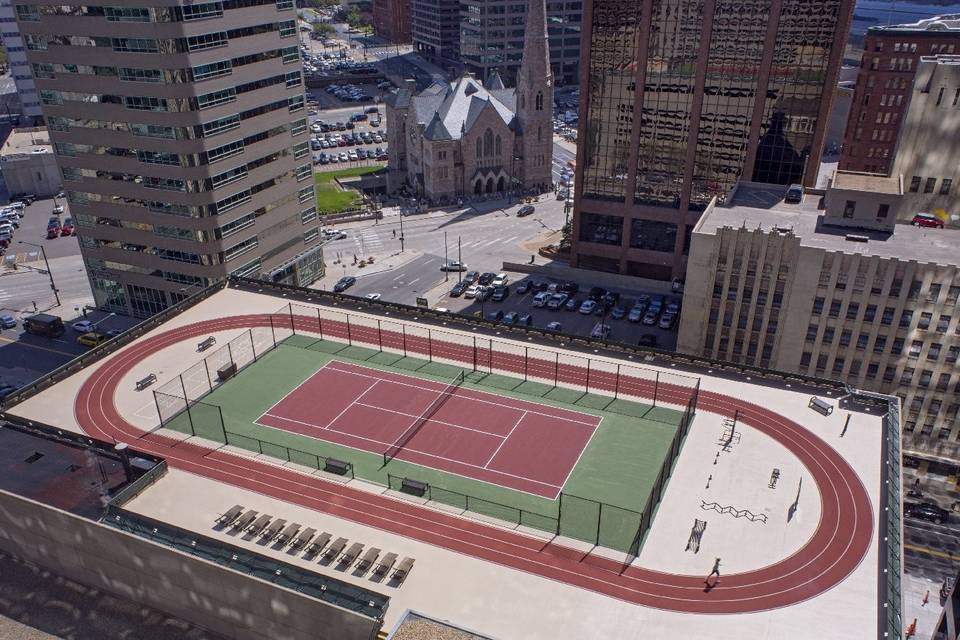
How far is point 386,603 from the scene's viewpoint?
36031 millimetres

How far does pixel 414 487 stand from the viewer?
47.7 meters

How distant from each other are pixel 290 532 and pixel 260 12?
219 feet

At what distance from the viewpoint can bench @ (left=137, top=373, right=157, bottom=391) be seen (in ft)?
196

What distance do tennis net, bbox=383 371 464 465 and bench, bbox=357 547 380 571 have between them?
11129 millimetres

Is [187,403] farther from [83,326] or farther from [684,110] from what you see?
[684,110]

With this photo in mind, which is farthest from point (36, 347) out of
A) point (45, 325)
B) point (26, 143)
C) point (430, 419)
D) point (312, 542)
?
point (26, 143)

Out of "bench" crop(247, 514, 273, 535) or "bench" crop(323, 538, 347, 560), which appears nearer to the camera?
"bench" crop(323, 538, 347, 560)

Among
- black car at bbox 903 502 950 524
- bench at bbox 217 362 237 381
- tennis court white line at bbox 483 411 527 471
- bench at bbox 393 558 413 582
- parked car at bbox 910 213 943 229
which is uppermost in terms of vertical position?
parked car at bbox 910 213 943 229

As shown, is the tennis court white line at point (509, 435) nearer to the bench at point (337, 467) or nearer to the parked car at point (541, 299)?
the bench at point (337, 467)

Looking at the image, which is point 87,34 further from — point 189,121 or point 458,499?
point 458,499

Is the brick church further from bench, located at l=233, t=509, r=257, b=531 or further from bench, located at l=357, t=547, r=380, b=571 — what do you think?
bench, located at l=357, t=547, r=380, b=571

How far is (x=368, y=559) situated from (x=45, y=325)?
7405 cm

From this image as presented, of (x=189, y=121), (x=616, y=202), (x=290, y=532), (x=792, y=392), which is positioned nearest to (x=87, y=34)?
(x=189, y=121)

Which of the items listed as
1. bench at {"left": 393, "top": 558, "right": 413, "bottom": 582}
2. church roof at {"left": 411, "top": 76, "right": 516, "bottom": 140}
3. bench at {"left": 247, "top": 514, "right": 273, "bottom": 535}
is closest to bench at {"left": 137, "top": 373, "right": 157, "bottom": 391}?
bench at {"left": 247, "top": 514, "right": 273, "bottom": 535}
